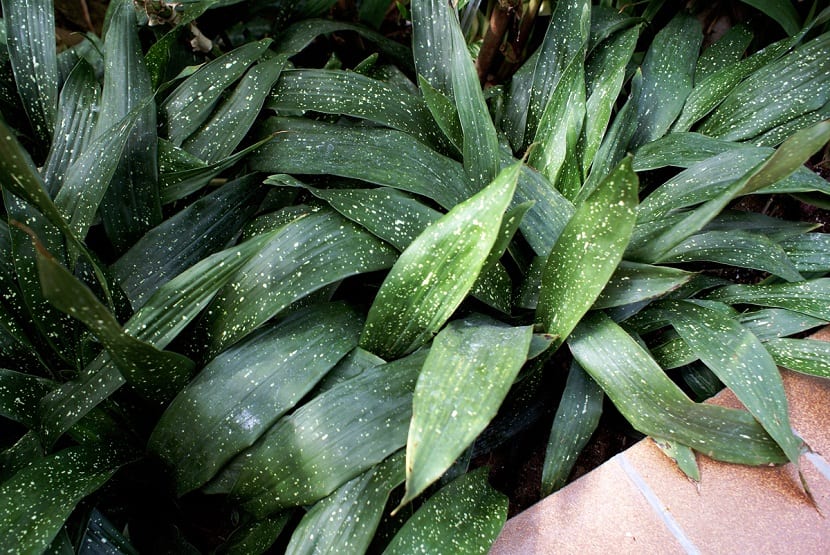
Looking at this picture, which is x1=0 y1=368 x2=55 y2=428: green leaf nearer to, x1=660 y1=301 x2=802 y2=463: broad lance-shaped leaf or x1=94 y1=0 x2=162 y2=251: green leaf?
x1=94 y1=0 x2=162 y2=251: green leaf

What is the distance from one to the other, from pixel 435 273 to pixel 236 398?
1.00ft

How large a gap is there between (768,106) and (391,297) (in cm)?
79

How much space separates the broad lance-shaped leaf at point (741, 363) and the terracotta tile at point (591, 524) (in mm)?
192

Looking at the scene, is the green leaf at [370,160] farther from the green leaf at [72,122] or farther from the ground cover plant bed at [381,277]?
the green leaf at [72,122]

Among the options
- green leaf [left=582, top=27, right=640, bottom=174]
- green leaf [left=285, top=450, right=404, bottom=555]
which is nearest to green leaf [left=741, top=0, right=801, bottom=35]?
green leaf [left=582, top=27, right=640, bottom=174]

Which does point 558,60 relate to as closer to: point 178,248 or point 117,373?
point 178,248

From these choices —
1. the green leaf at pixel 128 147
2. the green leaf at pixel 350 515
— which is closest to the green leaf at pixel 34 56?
the green leaf at pixel 128 147

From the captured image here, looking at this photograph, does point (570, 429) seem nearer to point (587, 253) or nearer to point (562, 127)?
point (587, 253)

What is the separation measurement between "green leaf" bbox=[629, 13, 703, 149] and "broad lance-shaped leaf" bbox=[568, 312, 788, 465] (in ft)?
1.54

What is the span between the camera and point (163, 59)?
1.11 m

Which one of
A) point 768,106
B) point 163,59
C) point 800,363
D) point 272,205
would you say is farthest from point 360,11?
point 800,363

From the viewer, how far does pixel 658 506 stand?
82 centimetres

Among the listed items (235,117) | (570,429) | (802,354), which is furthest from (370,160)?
(802,354)

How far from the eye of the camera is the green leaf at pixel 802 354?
34.8 inches
